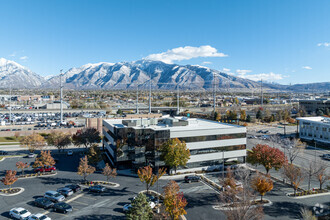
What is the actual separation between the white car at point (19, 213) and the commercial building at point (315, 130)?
62.9 m

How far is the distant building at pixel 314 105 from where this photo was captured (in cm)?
10344

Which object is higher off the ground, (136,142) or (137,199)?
(136,142)

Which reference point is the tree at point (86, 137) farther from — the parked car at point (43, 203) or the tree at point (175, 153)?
the parked car at point (43, 203)

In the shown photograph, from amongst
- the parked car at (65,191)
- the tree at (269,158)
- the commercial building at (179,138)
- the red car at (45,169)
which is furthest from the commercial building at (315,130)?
the red car at (45,169)

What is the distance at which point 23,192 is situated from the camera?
29.5 meters

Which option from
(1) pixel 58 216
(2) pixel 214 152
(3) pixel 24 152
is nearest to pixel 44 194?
(1) pixel 58 216

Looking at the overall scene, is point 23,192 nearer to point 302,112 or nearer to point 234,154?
point 234,154

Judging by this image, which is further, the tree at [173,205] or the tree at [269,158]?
the tree at [269,158]

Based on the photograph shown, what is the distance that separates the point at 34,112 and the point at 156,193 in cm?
9672

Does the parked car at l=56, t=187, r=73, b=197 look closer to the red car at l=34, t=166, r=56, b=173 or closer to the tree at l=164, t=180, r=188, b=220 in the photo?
the red car at l=34, t=166, r=56, b=173

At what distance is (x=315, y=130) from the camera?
198ft

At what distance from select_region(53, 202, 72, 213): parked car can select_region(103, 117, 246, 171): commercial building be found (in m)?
12.8

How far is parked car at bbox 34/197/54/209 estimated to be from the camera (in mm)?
25047

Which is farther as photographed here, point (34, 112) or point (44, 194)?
point (34, 112)
